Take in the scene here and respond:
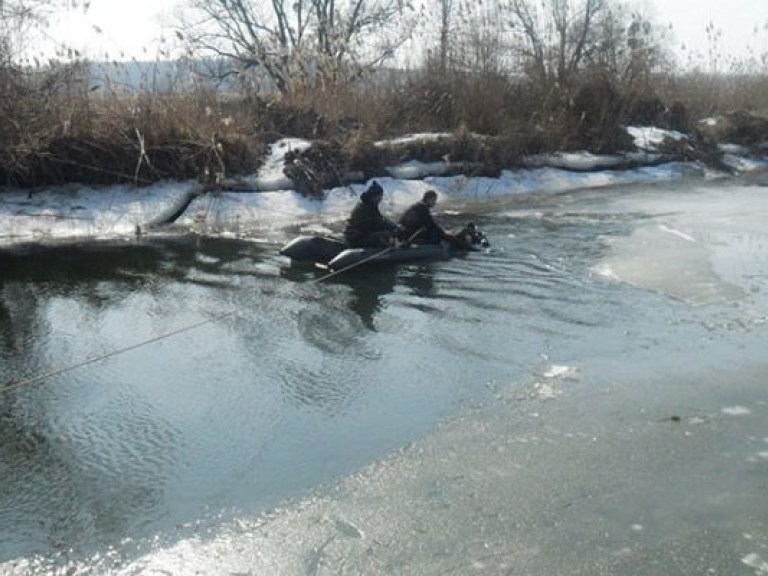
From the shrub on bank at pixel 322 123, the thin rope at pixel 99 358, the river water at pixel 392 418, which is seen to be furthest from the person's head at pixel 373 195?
the shrub on bank at pixel 322 123

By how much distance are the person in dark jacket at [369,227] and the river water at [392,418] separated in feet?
1.53

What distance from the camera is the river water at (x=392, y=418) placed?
12.8ft

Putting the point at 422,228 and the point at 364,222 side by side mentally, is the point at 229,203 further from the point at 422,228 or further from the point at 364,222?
the point at 422,228

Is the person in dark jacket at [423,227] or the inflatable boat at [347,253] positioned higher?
the person in dark jacket at [423,227]

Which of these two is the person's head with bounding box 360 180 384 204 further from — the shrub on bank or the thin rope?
the shrub on bank

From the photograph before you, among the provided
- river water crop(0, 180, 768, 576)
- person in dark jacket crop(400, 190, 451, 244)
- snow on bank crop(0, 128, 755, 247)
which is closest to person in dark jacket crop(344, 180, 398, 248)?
person in dark jacket crop(400, 190, 451, 244)

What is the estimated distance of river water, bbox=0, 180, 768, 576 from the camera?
3.92m

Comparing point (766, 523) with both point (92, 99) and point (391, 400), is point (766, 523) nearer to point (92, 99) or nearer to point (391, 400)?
point (391, 400)

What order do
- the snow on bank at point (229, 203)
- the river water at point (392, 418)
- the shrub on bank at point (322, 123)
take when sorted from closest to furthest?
the river water at point (392, 418), the snow on bank at point (229, 203), the shrub on bank at point (322, 123)

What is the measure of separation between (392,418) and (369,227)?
492 cm

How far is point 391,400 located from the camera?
19.0ft

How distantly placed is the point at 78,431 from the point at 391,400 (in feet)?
6.91

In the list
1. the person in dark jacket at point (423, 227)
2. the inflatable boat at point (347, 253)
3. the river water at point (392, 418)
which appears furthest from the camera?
the person in dark jacket at point (423, 227)

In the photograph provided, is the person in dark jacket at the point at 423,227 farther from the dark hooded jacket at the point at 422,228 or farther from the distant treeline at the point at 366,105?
the distant treeline at the point at 366,105
